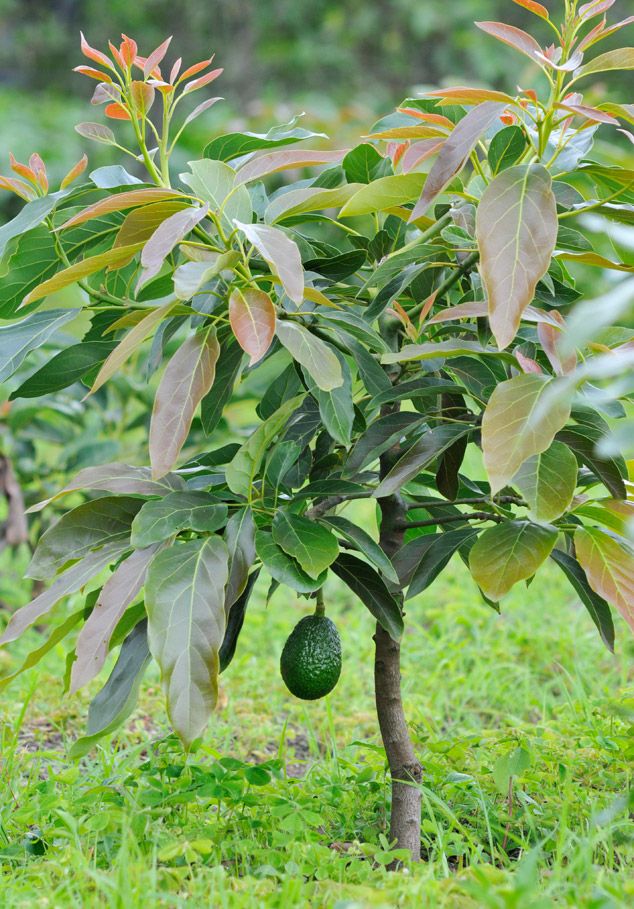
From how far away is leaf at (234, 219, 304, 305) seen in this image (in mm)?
984

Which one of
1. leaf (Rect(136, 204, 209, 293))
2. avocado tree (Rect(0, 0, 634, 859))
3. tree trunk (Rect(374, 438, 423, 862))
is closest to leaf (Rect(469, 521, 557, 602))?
avocado tree (Rect(0, 0, 634, 859))

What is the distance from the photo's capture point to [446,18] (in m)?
8.12

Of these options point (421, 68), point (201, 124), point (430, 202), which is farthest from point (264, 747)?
point (421, 68)

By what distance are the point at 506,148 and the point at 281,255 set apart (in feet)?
1.07

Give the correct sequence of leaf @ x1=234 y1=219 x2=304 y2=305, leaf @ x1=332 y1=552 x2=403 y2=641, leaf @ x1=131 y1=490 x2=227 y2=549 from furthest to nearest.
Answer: leaf @ x1=332 y1=552 x2=403 y2=641 → leaf @ x1=131 y1=490 x2=227 y2=549 → leaf @ x1=234 y1=219 x2=304 y2=305

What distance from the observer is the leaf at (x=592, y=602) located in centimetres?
126

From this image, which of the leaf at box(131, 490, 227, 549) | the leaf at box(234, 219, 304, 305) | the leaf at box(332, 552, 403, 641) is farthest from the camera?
the leaf at box(332, 552, 403, 641)

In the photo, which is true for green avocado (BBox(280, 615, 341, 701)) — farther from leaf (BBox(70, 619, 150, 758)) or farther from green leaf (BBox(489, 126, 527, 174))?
green leaf (BBox(489, 126, 527, 174))

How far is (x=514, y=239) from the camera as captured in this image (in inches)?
40.0

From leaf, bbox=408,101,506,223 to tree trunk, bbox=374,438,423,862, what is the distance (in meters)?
0.39

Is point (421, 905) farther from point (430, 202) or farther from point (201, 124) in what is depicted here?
point (201, 124)

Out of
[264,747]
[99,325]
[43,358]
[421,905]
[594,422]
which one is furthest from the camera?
[43,358]

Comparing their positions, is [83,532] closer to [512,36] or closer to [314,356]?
[314,356]

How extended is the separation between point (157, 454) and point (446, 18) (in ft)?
26.2
